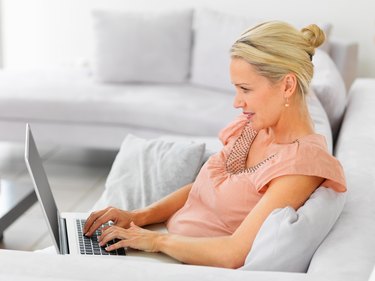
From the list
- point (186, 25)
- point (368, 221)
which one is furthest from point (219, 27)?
point (368, 221)

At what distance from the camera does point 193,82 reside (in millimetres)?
5020

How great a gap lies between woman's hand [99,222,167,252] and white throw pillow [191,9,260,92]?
2.65 meters

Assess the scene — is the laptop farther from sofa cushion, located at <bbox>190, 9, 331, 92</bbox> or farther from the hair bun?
sofa cushion, located at <bbox>190, 9, 331, 92</bbox>

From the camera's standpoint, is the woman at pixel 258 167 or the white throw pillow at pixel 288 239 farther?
the woman at pixel 258 167

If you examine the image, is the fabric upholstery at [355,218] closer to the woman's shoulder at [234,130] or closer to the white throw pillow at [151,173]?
the woman's shoulder at [234,130]

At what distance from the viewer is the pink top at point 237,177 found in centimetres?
211

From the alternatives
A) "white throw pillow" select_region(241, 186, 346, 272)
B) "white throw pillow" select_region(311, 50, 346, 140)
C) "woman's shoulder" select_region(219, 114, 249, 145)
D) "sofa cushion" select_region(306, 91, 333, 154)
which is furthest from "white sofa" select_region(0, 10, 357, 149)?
"white throw pillow" select_region(241, 186, 346, 272)

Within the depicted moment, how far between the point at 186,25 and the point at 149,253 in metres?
2.94

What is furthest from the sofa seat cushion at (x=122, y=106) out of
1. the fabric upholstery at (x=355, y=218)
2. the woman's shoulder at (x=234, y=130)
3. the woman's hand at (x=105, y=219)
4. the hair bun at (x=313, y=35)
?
the hair bun at (x=313, y=35)

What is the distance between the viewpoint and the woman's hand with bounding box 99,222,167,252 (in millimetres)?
2232

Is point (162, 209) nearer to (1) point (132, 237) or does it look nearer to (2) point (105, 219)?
(2) point (105, 219)

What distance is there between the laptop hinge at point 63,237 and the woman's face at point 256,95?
65 cm

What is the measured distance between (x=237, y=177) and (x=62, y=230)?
564 mm

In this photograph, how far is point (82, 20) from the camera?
590cm
